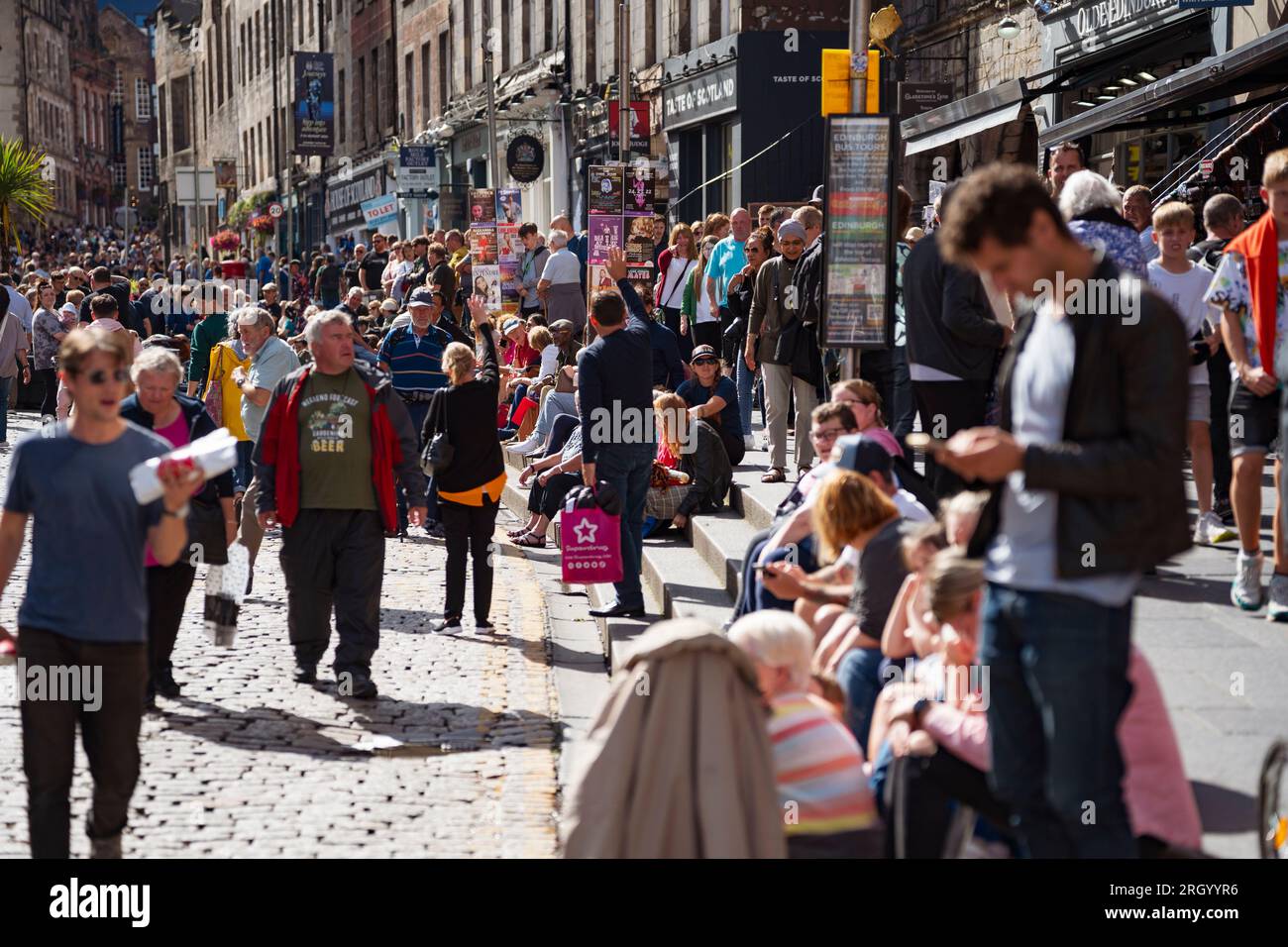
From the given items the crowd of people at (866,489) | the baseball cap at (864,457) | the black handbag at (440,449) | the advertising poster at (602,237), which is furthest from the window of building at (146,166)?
the baseball cap at (864,457)

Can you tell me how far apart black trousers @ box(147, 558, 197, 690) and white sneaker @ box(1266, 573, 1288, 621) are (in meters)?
4.90

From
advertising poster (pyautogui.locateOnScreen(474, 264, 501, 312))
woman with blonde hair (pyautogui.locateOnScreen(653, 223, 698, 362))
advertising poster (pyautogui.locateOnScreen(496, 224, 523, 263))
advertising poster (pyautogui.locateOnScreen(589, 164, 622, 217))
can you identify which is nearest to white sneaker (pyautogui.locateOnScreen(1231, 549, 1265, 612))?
woman with blonde hair (pyautogui.locateOnScreen(653, 223, 698, 362))

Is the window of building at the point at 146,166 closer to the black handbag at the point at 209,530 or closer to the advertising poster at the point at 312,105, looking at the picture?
the advertising poster at the point at 312,105

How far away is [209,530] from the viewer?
352 inches

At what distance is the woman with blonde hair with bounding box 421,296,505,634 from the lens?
11.2 m

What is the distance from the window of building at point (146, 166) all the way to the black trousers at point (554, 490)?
5355 inches

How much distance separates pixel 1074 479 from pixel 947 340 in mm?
5227

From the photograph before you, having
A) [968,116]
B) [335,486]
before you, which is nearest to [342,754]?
[335,486]

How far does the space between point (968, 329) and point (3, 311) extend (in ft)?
47.2

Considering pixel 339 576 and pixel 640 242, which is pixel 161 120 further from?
pixel 339 576

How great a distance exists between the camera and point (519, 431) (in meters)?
17.9

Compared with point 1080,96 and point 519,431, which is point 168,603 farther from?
point 1080,96

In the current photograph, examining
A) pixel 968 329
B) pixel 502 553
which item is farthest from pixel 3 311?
pixel 968 329

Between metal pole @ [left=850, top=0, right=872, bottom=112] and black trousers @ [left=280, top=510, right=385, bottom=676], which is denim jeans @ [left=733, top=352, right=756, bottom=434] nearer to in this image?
metal pole @ [left=850, top=0, right=872, bottom=112]
